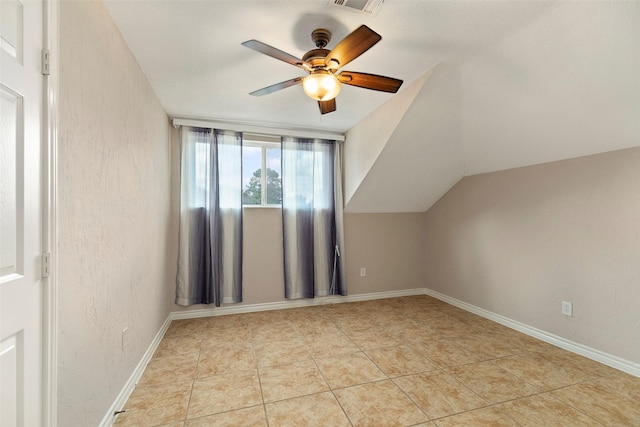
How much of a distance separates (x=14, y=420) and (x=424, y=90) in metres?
2.96

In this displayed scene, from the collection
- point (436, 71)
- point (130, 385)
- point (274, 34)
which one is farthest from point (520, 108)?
point (130, 385)

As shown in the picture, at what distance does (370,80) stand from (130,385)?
8.81 feet

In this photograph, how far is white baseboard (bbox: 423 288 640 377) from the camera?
2137mm

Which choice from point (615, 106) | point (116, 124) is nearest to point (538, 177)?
point (615, 106)

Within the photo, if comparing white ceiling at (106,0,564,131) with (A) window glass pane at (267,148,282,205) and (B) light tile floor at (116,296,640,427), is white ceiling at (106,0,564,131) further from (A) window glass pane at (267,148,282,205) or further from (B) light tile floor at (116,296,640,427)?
Result: (B) light tile floor at (116,296,640,427)

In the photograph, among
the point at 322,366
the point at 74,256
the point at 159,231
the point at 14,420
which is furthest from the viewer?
the point at 159,231

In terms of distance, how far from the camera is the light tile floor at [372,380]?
1695 millimetres

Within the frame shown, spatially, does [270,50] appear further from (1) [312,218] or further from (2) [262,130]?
(1) [312,218]

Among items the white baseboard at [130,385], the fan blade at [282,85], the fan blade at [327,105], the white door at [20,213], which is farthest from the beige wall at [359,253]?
the white door at [20,213]

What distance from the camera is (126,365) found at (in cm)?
187

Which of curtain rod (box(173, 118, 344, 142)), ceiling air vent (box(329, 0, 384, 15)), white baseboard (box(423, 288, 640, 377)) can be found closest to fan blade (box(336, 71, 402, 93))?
ceiling air vent (box(329, 0, 384, 15))

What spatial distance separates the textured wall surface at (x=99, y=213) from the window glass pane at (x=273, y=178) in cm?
159

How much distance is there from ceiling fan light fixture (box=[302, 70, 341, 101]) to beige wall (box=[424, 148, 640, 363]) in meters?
2.34

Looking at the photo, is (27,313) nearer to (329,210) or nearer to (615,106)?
(329,210)
